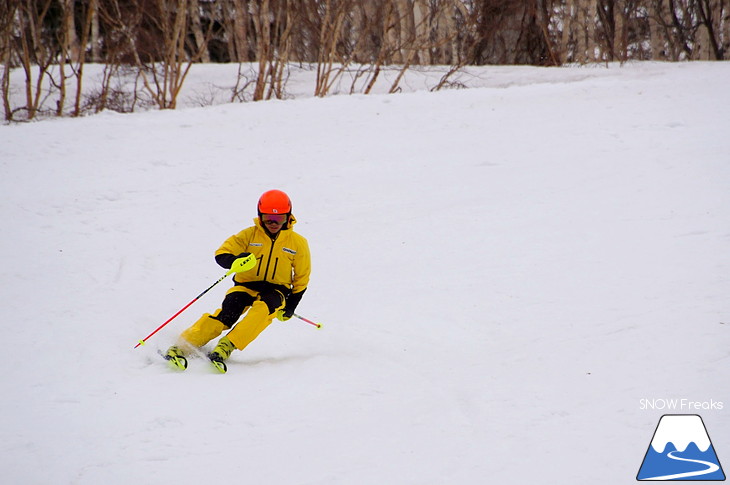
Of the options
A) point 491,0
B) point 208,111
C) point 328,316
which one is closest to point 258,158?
point 208,111

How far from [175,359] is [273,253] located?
1.14m

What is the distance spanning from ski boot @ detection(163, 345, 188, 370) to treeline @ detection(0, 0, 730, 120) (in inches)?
375

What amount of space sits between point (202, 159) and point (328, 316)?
194 inches

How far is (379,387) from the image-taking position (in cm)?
462

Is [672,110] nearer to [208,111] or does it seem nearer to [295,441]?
[208,111]

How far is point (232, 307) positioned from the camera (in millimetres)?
5180

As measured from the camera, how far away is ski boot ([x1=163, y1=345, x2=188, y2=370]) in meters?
4.72

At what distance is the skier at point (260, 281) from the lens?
5.07 m

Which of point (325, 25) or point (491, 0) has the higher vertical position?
point (491, 0)

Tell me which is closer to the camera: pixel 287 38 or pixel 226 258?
pixel 226 258

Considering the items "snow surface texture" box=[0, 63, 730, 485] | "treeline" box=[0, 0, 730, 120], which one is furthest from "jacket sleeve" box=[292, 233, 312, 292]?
"treeline" box=[0, 0, 730, 120]

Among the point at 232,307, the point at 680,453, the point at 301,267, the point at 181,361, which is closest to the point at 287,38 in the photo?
the point at 301,267

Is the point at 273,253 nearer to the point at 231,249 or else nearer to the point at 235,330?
the point at 231,249

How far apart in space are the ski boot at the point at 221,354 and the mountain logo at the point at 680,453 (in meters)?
2.83
